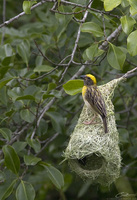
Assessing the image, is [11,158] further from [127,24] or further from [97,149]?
[127,24]

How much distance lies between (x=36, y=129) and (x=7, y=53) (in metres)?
0.96

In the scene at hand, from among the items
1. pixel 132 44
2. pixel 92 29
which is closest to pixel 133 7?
pixel 132 44

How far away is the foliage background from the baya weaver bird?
0.69ft

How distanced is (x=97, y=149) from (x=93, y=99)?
19.7 inches

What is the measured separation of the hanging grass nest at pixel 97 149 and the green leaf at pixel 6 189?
1.92ft

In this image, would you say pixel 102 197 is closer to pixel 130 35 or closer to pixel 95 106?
pixel 95 106

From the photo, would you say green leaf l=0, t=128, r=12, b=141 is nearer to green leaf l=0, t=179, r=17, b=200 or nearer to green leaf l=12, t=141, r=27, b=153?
green leaf l=12, t=141, r=27, b=153

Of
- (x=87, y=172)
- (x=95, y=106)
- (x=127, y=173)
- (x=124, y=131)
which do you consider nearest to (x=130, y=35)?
(x=95, y=106)

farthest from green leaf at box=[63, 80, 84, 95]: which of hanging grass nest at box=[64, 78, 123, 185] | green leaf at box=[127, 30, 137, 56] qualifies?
green leaf at box=[127, 30, 137, 56]

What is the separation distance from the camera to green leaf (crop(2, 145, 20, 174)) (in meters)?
3.82

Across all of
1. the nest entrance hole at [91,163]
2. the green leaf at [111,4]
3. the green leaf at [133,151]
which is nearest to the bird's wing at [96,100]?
the nest entrance hole at [91,163]

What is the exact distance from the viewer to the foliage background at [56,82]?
3865 mm

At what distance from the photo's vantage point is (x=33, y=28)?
5922 millimetres

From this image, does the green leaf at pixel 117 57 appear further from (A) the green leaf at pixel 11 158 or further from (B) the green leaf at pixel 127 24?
(A) the green leaf at pixel 11 158
